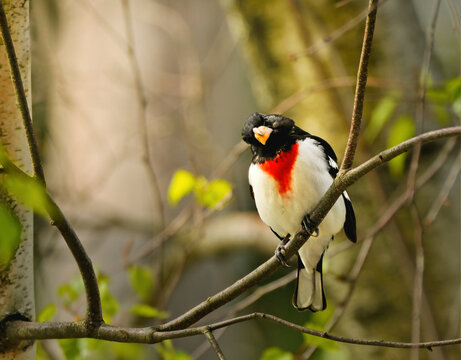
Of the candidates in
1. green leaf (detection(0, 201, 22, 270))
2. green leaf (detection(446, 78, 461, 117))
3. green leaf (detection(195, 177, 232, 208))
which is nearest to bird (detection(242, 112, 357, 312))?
green leaf (detection(195, 177, 232, 208))

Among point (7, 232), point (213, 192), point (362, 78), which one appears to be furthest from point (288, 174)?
point (7, 232)

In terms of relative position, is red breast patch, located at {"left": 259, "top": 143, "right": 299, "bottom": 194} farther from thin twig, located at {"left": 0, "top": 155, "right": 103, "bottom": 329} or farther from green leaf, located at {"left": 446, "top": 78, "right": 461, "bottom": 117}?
thin twig, located at {"left": 0, "top": 155, "right": 103, "bottom": 329}

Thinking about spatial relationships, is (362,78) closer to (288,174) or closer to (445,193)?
(288,174)

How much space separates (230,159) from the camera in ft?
5.56

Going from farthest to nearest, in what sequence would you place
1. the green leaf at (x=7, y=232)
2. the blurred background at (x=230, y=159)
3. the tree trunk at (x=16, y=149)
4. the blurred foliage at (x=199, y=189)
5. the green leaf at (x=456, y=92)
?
the blurred background at (x=230, y=159), the blurred foliage at (x=199, y=189), the green leaf at (x=456, y=92), the tree trunk at (x=16, y=149), the green leaf at (x=7, y=232)

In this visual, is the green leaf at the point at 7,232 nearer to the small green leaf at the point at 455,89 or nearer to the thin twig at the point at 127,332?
the thin twig at the point at 127,332

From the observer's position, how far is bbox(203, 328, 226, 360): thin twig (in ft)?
2.52

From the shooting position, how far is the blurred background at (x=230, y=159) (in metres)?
1.52

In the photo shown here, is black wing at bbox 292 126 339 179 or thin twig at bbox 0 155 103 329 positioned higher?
black wing at bbox 292 126 339 179

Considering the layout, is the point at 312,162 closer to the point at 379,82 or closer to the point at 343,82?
the point at 343,82

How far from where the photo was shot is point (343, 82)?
160cm

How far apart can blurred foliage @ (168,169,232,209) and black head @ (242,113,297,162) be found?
0.21 m

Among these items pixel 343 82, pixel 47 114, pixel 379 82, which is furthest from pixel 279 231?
pixel 47 114

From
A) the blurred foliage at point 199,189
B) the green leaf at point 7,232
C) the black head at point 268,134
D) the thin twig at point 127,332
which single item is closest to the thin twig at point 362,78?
the thin twig at point 127,332
